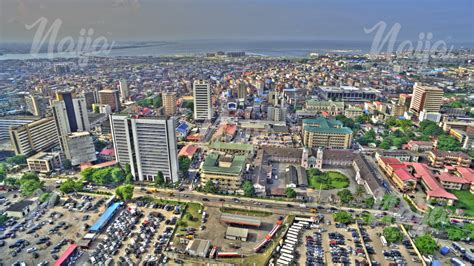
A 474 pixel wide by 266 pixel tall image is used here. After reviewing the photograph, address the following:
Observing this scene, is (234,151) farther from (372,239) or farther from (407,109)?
(407,109)

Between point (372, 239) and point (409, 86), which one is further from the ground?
point (409, 86)

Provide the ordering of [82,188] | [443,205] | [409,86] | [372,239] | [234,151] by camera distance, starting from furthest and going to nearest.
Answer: [409,86], [234,151], [82,188], [443,205], [372,239]

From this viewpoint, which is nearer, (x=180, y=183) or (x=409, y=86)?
(x=180, y=183)

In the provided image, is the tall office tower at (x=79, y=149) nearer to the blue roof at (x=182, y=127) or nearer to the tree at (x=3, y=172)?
the tree at (x=3, y=172)

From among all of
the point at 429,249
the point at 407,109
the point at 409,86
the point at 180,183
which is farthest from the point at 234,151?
the point at 409,86

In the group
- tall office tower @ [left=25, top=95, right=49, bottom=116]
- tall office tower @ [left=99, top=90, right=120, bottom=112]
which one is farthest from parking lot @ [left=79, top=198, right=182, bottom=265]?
tall office tower @ [left=99, top=90, right=120, bottom=112]

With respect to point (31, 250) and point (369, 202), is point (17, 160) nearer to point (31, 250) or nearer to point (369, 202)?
point (31, 250)

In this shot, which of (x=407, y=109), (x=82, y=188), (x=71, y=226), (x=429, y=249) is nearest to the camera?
(x=429, y=249)
